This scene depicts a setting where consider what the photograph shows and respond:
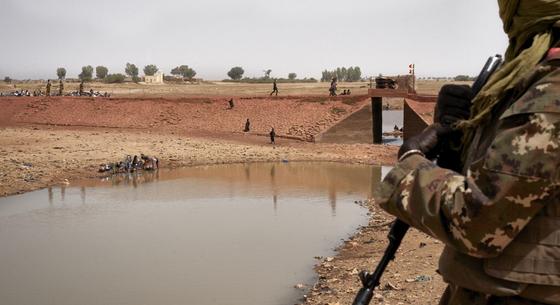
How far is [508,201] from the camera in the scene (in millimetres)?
1354

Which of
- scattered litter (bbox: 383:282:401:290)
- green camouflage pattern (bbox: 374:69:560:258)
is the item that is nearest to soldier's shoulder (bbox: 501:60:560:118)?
green camouflage pattern (bbox: 374:69:560:258)

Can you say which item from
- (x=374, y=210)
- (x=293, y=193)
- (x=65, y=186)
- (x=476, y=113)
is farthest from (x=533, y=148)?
(x=65, y=186)

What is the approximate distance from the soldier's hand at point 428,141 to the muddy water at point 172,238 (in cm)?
601

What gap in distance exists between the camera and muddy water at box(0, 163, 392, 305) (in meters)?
7.84

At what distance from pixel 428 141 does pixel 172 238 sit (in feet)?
30.4

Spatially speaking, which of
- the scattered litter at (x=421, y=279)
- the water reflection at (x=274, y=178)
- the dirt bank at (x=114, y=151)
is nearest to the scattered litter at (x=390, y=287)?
the scattered litter at (x=421, y=279)

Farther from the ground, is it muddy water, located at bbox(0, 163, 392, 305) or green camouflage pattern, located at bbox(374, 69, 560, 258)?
green camouflage pattern, located at bbox(374, 69, 560, 258)

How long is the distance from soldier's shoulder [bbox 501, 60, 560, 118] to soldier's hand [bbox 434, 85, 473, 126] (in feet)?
0.95

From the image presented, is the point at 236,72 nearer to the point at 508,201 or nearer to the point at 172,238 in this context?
the point at 172,238

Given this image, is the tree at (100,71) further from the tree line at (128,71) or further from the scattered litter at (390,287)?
the scattered litter at (390,287)

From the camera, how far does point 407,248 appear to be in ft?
29.0

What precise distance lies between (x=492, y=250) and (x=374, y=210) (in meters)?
11.7

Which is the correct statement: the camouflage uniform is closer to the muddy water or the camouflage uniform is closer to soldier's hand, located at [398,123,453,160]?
soldier's hand, located at [398,123,453,160]

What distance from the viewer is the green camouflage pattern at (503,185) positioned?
1.32 meters
